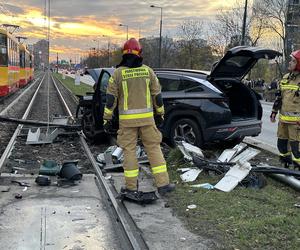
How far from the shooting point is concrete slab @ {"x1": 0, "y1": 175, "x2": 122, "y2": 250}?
186 inches

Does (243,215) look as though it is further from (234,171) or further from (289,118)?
(289,118)

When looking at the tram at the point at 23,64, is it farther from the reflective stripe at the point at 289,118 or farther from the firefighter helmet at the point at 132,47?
the firefighter helmet at the point at 132,47

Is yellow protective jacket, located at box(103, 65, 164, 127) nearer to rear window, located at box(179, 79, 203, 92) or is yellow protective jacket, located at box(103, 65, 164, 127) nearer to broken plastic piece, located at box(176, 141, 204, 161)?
broken plastic piece, located at box(176, 141, 204, 161)

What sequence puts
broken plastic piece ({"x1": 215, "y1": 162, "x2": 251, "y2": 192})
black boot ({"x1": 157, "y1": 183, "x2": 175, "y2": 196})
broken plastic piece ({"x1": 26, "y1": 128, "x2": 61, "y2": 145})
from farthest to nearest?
broken plastic piece ({"x1": 26, "y1": 128, "x2": 61, "y2": 145}) → broken plastic piece ({"x1": 215, "y1": 162, "x2": 251, "y2": 192}) → black boot ({"x1": 157, "y1": 183, "x2": 175, "y2": 196})

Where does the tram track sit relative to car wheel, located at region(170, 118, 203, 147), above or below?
below

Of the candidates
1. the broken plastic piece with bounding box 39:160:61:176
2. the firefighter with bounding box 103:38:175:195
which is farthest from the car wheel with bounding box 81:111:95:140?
the firefighter with bounding box 103:38:175:195

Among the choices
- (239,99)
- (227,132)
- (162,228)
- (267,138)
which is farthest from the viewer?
(267,138)

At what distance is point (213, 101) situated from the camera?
29.5 ft

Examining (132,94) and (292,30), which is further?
(292,30)

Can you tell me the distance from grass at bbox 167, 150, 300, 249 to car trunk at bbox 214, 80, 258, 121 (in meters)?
2.77

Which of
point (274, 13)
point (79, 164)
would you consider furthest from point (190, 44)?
point (79, 164)

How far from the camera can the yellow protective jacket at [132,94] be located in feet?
20.5

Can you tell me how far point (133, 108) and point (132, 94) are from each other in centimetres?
19

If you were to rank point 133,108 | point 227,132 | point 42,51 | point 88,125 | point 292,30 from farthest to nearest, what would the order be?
point 42,51
point 292,30
point 88,125
point 227,132
point 133,108
